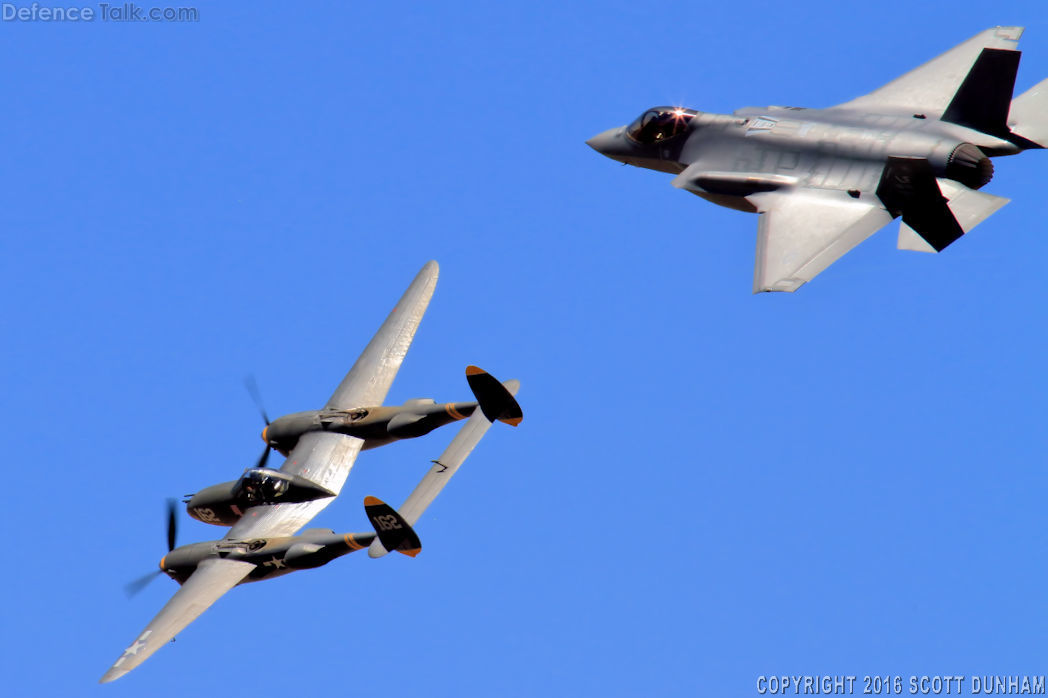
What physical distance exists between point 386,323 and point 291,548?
1251 centimetres

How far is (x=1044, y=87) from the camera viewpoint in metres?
45.9

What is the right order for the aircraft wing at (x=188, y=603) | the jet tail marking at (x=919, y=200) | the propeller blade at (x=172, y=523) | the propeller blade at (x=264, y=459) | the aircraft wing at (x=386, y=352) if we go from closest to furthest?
the jet tail marking at (x=919, y=200), the aircraft wing at (x=188, y=603), the propeller blade at (x=172, y=523), the propeller blade at (x=264, y=459), the aircraft wing at (x=386, y=352)

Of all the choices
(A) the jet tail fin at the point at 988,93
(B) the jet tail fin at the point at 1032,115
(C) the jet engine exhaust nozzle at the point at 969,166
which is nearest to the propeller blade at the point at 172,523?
(C) the jet engine exhaust nozzle at the point at 969,166

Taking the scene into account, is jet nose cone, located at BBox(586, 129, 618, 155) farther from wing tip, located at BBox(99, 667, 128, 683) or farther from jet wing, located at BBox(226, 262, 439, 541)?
wing tip, located at BBox(99, 667, 128, 683)

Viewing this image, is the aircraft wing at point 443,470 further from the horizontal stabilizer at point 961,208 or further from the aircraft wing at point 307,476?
the horizontal stabilizer at point 961,208

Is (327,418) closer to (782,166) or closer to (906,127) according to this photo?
(782,166)

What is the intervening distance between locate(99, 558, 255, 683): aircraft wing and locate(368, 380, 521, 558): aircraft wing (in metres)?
4.57

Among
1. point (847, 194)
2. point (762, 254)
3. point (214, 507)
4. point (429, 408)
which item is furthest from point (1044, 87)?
point (214, 507)

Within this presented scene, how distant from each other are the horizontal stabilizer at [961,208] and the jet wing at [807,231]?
0.88 m

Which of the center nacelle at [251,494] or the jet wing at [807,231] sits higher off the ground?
the jet wing at [807,231]

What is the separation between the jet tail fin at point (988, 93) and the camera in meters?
42.7

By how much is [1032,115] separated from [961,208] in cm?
495

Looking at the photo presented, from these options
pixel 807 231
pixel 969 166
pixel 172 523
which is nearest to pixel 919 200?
Answer: pixel 969 166

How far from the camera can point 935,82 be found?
48.2m
